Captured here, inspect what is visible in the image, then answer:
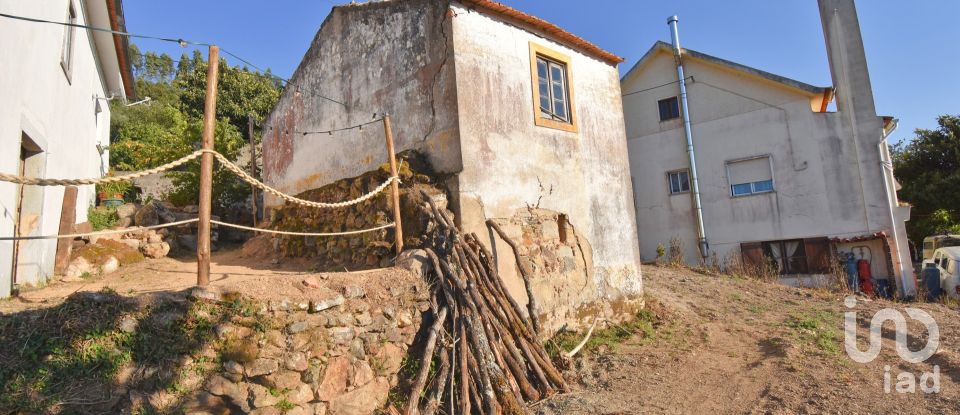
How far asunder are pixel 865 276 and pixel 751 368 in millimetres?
9953

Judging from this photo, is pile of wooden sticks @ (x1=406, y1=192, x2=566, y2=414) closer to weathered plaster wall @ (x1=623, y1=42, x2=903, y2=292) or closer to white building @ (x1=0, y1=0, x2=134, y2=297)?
white building @ (x1=0, y1=0, x2=134, y2=297)

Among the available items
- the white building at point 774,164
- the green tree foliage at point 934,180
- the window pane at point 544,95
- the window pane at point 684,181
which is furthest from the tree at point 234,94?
the green tree foliage at point 934,180

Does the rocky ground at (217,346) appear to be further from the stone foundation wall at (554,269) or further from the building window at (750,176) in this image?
the building window at (750,176)

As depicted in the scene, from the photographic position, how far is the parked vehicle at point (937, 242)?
16.6 metres

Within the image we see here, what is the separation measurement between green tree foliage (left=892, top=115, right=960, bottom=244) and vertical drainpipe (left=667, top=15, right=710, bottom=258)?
10.4 metres

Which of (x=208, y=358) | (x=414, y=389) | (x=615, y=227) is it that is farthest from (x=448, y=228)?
(x=615, y=227)

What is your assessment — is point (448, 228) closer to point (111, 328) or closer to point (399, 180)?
point (399, 180)

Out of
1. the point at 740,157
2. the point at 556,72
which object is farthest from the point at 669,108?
the point at 556,72

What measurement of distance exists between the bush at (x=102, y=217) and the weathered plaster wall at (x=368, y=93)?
3.38 m

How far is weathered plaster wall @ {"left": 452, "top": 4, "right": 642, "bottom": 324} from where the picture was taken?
22.5 ft

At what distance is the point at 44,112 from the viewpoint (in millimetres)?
6535

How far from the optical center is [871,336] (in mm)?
7949

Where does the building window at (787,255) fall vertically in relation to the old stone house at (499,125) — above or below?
below

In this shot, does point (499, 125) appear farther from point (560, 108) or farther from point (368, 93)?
point (368, 93)
